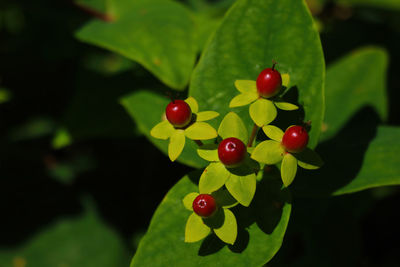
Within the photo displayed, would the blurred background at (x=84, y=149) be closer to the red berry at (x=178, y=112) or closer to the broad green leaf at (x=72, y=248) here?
the broad green leaf at (x=72, y=248)

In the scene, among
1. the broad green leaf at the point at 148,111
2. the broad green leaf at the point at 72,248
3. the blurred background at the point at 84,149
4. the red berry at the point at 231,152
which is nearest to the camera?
the red berry at the point at 231,152

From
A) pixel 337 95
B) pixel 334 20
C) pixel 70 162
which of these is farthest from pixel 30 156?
pixel 334 20

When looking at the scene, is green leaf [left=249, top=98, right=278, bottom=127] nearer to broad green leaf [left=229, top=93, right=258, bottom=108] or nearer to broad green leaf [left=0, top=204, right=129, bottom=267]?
broad green leaf [left=229, top=93, right=258, bottom=108]

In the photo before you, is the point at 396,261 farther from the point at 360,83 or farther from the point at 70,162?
the point at 70,162

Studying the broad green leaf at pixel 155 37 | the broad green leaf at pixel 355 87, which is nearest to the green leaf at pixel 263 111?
the broad green leaf at pixel 155 37

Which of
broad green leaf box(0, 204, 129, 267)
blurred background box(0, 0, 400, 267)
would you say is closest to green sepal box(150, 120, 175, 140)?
blurred background box(0, 0, 400, 267)

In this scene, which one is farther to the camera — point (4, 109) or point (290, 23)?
point (4, 109)

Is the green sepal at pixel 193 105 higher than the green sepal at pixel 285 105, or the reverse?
the green sepal at pixel 285 105
